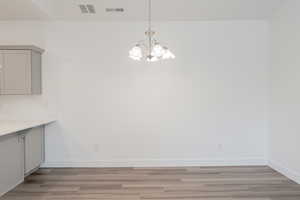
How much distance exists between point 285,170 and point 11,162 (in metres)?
4.31

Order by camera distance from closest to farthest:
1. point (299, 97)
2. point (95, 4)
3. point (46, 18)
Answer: point (299, 97)
point (95, 4)
point (46, 18)

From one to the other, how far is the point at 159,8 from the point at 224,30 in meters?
1.34

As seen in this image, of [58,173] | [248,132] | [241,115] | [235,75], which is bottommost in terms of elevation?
[58,173]

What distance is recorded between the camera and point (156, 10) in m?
5.02

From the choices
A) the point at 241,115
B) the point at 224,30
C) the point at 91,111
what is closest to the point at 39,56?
the point at 91,111

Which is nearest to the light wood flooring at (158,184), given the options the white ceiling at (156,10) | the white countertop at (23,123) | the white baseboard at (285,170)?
the white baseboard at (285,170)

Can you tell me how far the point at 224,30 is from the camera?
5.35m

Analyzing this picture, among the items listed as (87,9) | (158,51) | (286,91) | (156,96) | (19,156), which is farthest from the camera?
(156,96)

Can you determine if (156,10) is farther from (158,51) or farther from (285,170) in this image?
(285,170)

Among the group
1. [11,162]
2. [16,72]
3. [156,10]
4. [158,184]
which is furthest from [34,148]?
[156,10]

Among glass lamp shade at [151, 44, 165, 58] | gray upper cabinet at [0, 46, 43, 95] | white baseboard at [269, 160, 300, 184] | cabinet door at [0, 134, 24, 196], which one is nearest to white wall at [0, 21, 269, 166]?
white baseboard at [269, 160, 300, 184]

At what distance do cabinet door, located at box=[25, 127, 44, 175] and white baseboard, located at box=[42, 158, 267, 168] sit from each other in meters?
0.37

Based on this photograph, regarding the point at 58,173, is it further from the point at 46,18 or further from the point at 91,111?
the point at 46,18

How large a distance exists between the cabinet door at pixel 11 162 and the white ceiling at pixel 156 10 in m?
2.13
